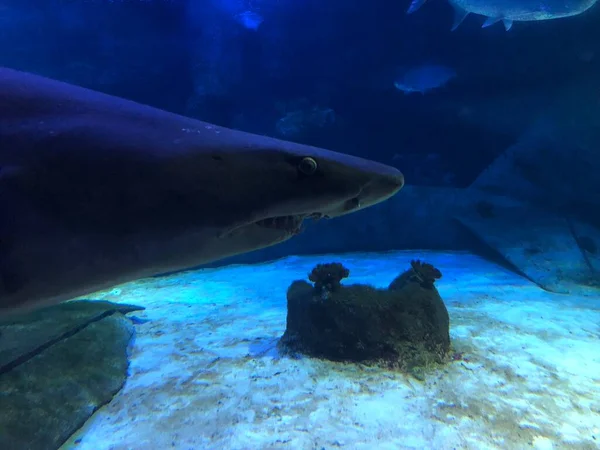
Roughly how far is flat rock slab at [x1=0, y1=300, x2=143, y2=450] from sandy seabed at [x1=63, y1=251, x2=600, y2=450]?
5.5 inches

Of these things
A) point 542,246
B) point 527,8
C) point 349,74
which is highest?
point 349,74

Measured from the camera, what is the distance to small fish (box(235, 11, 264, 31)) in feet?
43.0

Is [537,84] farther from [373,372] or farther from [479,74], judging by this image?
[373,372]

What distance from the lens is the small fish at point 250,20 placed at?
13109mm

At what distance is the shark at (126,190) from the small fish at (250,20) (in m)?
13.0

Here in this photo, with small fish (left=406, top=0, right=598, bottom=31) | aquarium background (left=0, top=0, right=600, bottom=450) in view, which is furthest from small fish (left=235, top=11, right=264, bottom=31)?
small fish (left=406, top=0, right=598, bottom=31)

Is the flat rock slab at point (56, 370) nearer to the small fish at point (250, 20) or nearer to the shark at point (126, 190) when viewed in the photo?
the shark at point (126, 190)

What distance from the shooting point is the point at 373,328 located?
399 cm

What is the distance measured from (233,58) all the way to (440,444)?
1289 cm

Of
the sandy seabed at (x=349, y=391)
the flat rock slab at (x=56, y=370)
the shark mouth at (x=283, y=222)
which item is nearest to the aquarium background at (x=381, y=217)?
the sandy seabed at (x=349, y=391)

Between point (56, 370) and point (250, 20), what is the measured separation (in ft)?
41.7

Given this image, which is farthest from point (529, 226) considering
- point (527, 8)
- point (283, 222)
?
point (283, 222)

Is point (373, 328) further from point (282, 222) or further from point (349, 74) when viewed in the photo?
point (349, 74)

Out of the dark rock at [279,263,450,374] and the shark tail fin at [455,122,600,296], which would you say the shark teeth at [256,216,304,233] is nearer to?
the dark rock at [279,263,450,374]
